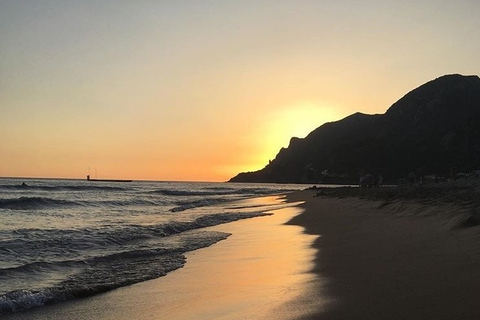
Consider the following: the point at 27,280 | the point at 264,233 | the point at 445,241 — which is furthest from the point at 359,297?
the point at 264,233

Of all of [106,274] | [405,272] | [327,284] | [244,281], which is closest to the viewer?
[405,272]

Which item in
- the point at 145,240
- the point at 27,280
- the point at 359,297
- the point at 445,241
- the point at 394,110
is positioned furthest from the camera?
the point at 394,110

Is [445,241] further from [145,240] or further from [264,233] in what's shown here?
[145,240]

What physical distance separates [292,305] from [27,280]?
20.5 feet

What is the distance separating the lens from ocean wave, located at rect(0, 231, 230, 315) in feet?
24.3

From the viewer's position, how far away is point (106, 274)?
9508mm

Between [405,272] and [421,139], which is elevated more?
[421,139]

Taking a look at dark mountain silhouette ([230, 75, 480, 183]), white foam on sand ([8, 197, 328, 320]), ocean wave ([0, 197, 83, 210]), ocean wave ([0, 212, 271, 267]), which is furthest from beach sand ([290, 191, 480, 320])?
dark mountain silhouette ([230, 75, 480, 183])

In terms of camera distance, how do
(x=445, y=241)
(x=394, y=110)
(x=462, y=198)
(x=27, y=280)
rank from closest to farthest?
1. (x=445, y=241)
2. (x=27, y=280)
3. (x=462, y=198)
4. (x=394, y=110)

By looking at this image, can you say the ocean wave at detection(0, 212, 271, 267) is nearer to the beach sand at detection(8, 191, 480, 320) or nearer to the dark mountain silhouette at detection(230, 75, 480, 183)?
A: the beach sand at detection(8, 191, 480, 320)

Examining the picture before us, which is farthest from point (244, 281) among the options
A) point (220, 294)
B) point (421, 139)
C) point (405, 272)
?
point (421, 139)

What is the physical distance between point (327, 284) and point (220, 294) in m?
1.85

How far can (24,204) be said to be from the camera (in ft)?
108

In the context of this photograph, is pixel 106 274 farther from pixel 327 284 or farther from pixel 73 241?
pixel 327 284
